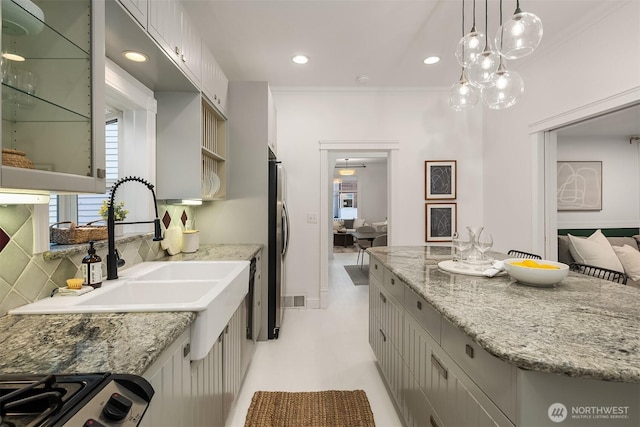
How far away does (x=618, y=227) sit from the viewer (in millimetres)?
3939

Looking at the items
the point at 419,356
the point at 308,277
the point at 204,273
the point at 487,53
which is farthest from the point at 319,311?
the point at 487,53

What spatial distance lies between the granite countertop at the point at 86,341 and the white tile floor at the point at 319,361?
3.96 feet

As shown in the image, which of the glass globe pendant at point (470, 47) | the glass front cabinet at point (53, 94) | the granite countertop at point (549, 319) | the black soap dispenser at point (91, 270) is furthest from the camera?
the glass globe pendant at point (470, 47)

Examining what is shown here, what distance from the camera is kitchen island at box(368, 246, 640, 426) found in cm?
77

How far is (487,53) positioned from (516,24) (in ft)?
1.14

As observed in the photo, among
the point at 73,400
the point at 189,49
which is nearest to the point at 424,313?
the point at 73,400

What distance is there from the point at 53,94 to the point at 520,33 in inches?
80.6

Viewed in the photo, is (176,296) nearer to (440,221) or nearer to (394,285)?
(394,285)

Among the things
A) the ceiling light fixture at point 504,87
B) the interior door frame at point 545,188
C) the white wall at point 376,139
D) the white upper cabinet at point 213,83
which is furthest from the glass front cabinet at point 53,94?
the interior door frame at point 545,188

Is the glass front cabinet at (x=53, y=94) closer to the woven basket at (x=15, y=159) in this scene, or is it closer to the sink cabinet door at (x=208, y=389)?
the woven basket at (x=15, y=159)

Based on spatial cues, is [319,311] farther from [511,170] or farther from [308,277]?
[511,170]

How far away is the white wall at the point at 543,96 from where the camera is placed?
7.19ft

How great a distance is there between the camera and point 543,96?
2.92 meters

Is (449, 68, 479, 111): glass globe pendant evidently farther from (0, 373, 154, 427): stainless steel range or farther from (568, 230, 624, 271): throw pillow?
(0, 373, 154, 427): stainless steel range
